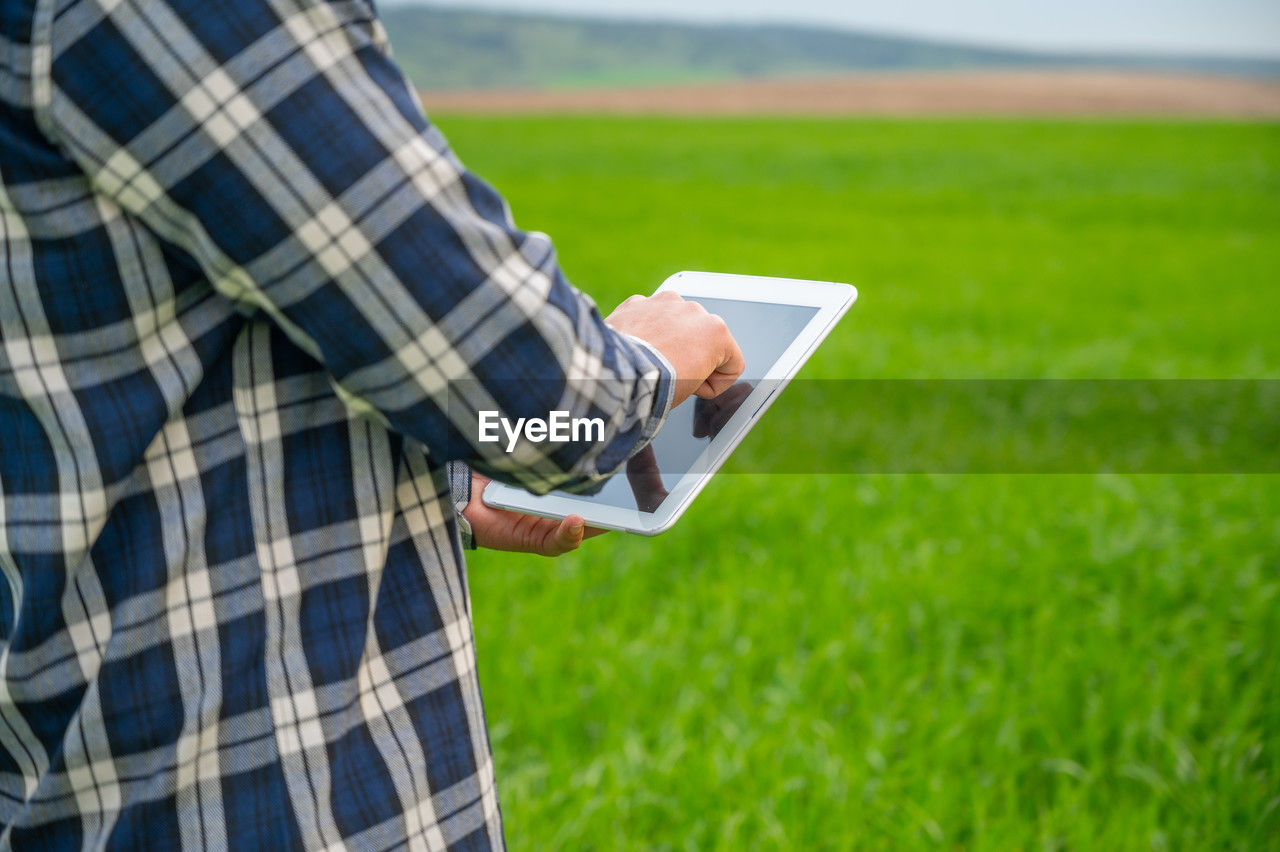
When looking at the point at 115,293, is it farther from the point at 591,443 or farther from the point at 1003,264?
the point at 1003,264

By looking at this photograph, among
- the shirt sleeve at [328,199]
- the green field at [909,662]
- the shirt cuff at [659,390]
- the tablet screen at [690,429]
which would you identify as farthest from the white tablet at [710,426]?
the green field at [909,662]

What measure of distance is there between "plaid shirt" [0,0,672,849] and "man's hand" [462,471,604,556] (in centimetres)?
30

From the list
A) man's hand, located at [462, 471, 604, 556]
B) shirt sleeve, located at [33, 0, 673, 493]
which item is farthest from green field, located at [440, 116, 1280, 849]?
shirt sleeve, located at [33, 0, 673, 493]

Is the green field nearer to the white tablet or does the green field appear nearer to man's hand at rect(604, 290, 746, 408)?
the white tablet

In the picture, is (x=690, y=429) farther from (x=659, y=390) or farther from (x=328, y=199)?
(x=328, y=199)

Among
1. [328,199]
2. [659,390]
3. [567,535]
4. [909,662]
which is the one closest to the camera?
[328,199]

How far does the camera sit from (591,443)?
0.85 meters

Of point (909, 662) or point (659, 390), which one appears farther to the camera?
point (909, 662)

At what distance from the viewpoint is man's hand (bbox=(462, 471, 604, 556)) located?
4.04 ft

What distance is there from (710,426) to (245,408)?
53cm

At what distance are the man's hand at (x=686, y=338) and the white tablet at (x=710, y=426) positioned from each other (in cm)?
9

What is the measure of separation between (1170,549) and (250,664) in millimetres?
3560

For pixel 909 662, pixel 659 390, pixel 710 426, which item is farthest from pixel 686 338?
pixel 909 662

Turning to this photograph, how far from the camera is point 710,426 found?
3.92 feet
